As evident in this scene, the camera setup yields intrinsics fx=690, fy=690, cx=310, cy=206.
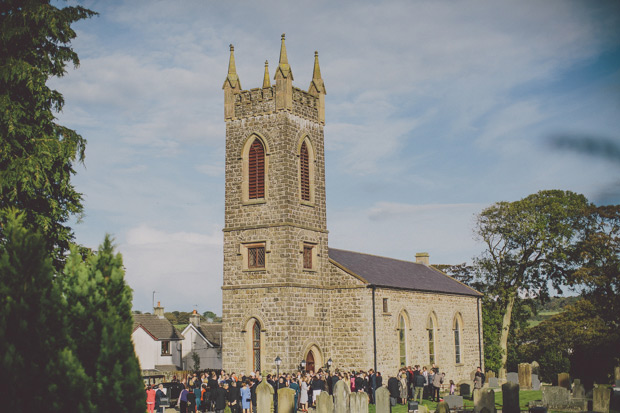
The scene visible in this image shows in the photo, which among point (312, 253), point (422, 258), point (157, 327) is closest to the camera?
point (312, 253)

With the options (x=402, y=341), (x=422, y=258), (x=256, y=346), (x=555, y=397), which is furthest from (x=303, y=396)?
(x=422, y=258)

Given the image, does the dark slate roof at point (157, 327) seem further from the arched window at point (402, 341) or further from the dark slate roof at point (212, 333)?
the arched window at point (402, 341)

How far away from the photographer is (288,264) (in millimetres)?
34812

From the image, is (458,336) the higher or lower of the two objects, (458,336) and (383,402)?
the higher

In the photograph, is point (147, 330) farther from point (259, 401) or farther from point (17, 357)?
point (17, 357)

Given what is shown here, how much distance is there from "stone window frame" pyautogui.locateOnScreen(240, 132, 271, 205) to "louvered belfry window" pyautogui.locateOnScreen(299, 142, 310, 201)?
2136 mm

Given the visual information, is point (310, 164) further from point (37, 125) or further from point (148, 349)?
point (148, 349)

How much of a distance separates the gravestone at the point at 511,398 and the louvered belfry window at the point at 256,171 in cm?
1747

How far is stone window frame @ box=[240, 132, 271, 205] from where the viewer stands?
35875mm

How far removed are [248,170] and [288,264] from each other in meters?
5.67

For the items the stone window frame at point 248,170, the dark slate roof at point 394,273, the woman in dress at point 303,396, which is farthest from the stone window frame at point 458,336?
the woman in dress at point 303,396

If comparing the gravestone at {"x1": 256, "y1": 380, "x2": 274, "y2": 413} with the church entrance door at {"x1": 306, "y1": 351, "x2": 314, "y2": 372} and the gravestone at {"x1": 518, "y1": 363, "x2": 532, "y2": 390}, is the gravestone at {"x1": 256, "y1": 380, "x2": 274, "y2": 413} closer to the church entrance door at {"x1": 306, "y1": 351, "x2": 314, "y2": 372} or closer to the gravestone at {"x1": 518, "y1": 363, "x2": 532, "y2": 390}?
the church entrance door at {"x1": 306, "y1": 351, "x2": 314, "y2": 372}

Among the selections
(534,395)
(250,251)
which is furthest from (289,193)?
(534,395)

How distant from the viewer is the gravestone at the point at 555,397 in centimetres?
2639
